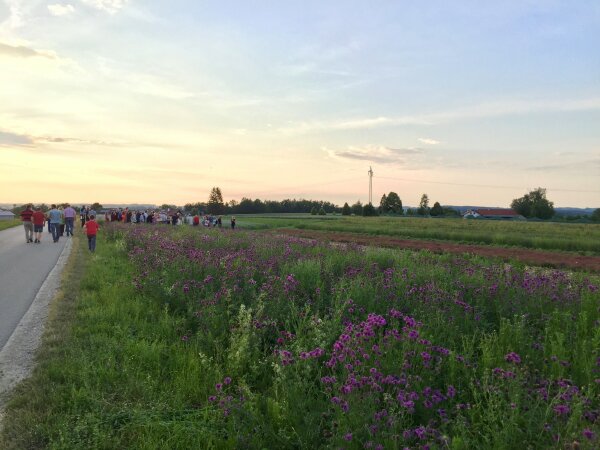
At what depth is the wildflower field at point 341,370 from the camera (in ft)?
10.1

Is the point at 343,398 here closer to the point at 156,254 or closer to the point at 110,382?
the point at 110,382

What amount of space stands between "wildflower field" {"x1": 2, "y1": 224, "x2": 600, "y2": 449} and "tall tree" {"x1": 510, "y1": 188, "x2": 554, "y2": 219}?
408 ft

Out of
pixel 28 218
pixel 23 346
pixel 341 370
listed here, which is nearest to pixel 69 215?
pixel 28 218

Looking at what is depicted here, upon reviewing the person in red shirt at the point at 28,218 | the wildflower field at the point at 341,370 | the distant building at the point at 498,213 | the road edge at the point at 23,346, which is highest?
the distant building at the point at 498,213

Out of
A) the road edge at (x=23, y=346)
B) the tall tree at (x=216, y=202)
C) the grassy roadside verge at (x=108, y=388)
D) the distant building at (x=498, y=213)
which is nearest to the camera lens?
the grassy roadside verge at (x=108, y=388)

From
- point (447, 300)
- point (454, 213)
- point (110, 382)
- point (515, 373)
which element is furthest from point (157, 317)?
point (454, 213)

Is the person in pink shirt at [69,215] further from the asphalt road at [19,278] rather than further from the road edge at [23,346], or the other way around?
the road edge at [23,346]

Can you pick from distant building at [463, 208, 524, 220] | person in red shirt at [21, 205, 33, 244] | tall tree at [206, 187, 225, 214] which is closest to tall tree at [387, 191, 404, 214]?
distant building at [463, 208, 524, 220]

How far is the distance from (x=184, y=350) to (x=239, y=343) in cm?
79

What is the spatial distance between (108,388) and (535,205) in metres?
132

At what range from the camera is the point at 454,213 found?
120312 millimetres

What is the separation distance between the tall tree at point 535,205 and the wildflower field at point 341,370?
12423 cm

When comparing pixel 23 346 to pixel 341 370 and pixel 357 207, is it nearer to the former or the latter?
pixel 341 370

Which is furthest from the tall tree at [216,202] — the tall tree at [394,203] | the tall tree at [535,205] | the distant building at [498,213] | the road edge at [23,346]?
the road edge at [23,346]
